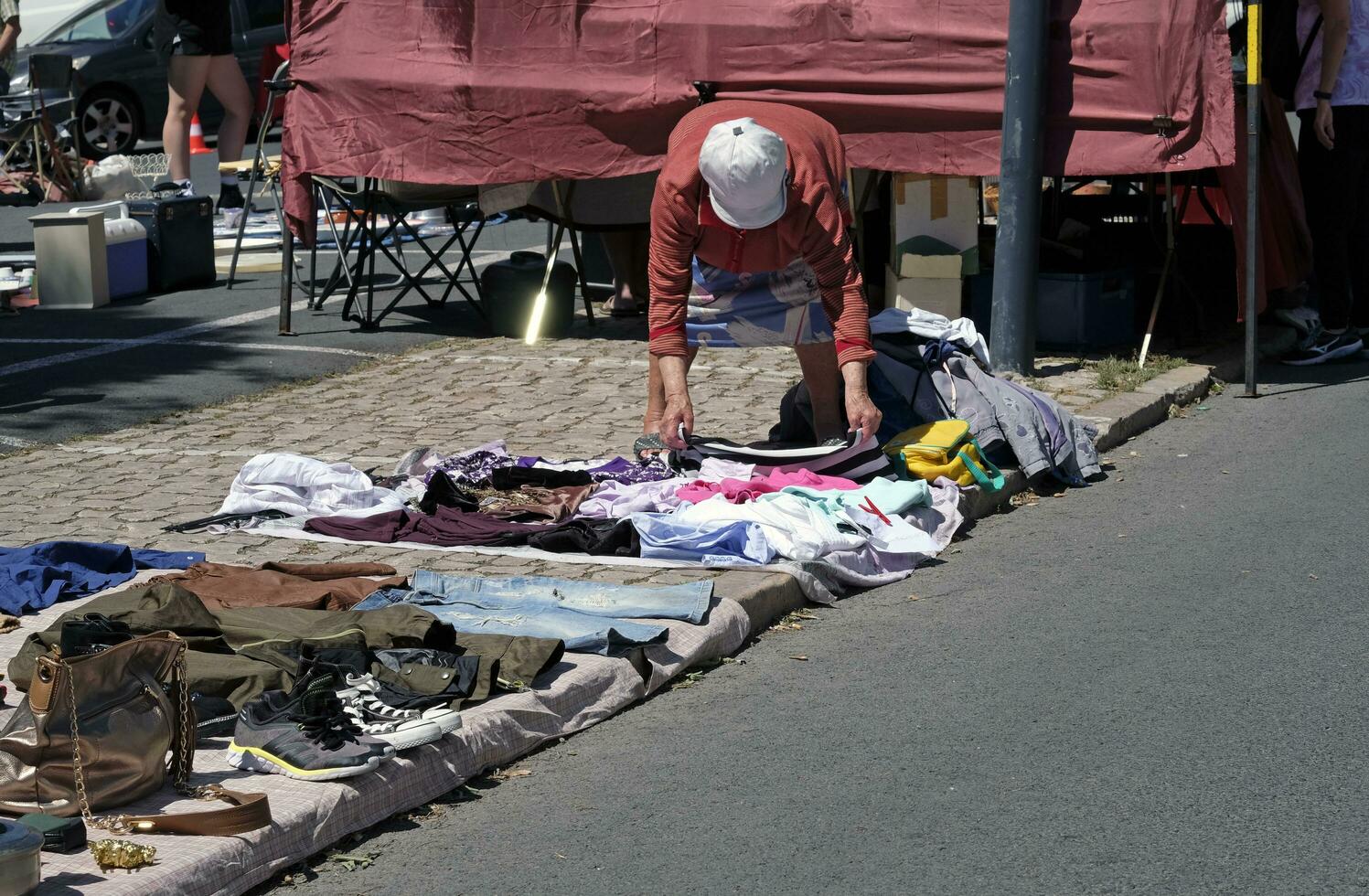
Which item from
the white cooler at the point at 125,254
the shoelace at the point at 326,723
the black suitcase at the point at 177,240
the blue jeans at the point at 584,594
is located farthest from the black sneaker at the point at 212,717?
the black suitcase at the point at 177,240

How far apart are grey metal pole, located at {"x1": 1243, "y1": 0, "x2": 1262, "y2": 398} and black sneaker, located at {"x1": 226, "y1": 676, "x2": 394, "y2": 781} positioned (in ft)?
19.7

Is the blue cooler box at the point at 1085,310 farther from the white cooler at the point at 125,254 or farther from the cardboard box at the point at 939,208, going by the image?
the white cooler at the point at 125,254

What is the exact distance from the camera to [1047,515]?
22.5ft

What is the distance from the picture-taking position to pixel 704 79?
32.6 feet

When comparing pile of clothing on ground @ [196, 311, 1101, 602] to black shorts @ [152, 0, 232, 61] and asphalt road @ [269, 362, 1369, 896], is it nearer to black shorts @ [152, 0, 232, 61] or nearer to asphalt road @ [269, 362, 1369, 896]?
asphalt road @ [269, 362, 1369, 896]

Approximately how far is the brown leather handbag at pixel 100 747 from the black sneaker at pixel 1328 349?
7.57 metres

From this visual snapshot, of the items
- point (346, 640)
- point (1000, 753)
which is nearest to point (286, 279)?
point (346, 640)

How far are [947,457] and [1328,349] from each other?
399 centimetres

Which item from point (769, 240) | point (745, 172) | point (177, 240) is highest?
point (745, 172)

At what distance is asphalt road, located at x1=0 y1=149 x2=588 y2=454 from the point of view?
8969 mm

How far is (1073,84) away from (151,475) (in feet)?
16.9

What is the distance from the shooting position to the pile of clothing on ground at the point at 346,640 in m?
4.12

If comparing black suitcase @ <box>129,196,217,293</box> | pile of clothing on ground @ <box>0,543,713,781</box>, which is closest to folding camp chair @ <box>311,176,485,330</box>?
black suitcase @ <box>129,196,217,293</box>

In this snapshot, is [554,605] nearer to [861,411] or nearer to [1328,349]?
[861,411]
